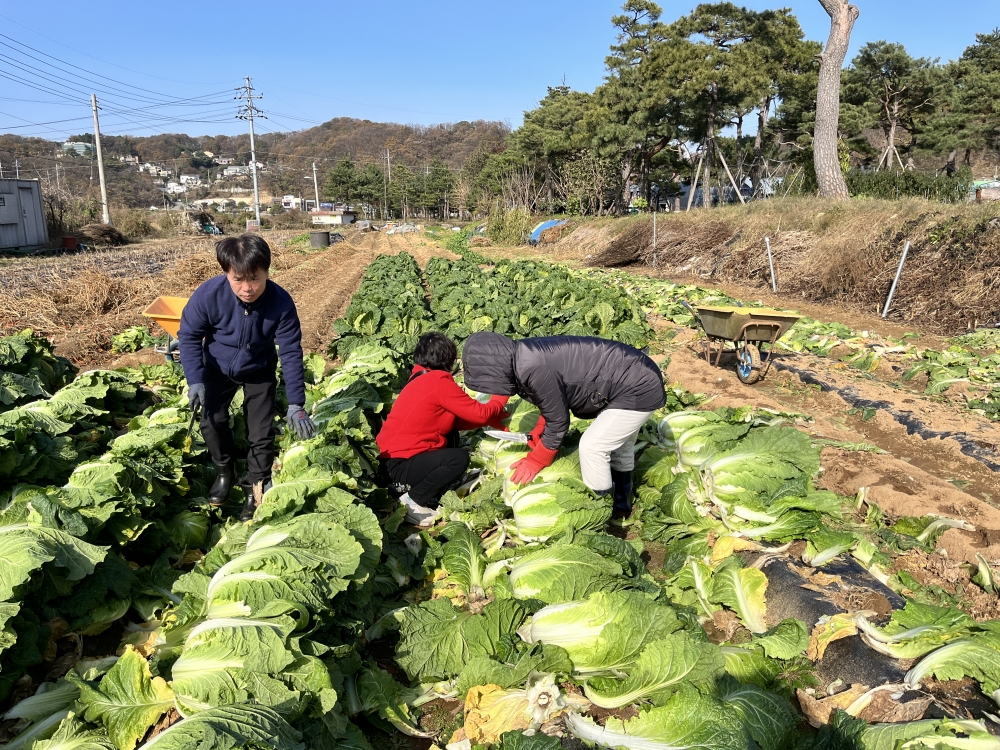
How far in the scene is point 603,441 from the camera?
427 cm

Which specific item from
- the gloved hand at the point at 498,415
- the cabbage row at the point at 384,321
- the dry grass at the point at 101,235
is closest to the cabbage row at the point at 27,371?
the cabbage row at the point at 384,321

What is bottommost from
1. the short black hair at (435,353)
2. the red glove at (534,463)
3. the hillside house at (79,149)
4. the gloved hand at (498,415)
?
the red glove at (534,463)

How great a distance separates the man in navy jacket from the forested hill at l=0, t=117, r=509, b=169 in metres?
138

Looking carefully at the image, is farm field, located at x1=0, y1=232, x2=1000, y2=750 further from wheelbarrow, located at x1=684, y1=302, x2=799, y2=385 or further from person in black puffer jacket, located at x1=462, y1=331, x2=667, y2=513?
wheelbarrow, located at x1=684, y1=302, x2=799, y2=385

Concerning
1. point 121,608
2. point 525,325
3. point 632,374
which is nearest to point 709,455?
point 632,374

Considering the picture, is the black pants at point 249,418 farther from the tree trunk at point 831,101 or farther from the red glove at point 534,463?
the tree trunk at point 831,101

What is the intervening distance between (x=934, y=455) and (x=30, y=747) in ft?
24.7

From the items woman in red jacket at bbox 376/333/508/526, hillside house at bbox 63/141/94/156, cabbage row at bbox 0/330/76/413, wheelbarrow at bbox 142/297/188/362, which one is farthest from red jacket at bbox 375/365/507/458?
hillside house at bbox 63/141/94/156

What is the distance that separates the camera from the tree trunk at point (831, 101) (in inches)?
782

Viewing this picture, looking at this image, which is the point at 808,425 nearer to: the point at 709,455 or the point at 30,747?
the point at 709,455

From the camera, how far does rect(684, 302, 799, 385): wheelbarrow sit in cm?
804

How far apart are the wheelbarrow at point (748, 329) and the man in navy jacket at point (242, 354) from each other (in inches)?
237

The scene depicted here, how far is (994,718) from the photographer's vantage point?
8.31 feet

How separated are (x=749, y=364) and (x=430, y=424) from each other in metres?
5.65
